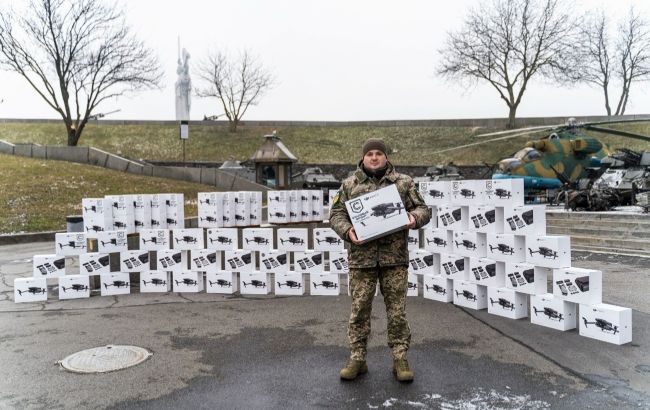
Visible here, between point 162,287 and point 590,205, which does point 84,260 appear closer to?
point 162,287

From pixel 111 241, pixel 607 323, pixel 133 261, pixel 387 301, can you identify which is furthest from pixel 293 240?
pixel 607 323

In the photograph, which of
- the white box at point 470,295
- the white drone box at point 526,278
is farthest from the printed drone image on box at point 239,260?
the white drone box at point 526,278

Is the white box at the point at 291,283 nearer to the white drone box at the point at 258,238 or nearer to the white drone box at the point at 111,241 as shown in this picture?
the white drone box at the point at 258,238

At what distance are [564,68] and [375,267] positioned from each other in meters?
48.8

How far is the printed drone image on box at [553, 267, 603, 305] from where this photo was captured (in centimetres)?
699

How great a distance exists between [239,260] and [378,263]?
5029 millimetres

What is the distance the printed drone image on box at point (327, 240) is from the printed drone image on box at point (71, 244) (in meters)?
4.14

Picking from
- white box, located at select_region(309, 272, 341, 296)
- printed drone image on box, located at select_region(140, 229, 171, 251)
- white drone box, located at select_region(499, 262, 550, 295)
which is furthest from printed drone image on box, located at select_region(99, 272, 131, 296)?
white drone box, located at select_region(499, 262, 550, 295)

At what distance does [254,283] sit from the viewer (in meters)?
→ 9.96

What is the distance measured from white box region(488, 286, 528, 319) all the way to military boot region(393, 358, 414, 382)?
10.2ft

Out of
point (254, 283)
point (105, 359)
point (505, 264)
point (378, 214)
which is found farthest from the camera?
point (254, 283)

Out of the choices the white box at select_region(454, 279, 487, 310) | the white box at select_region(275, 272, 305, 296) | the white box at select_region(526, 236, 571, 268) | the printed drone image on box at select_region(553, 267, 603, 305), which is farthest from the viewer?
the white box at select_region(275, 272, 305, 296)

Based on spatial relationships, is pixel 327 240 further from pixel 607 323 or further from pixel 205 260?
Result: pixel 607 323

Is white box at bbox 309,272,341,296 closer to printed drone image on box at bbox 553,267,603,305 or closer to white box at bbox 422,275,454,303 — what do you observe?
white box at bbox 422,275,454,303
